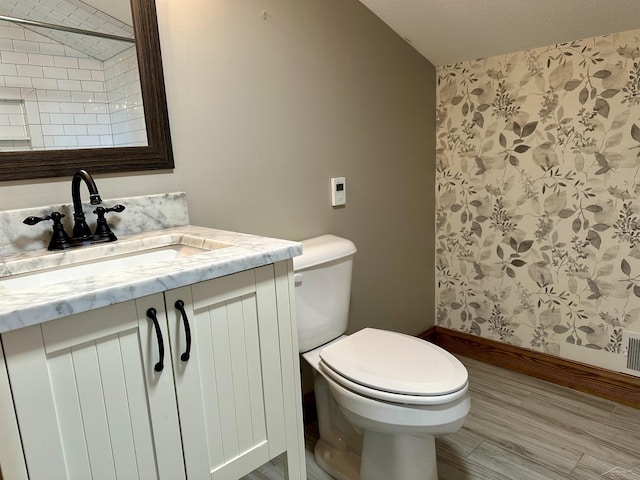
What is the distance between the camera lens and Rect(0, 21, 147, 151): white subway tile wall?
114 cm

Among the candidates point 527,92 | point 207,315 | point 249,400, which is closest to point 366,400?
point 249,400

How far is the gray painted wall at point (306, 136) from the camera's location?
4.67 ft

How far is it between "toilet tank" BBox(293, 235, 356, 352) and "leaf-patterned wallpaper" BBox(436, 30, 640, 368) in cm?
91

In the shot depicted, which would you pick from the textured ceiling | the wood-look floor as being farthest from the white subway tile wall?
the wood-look floor

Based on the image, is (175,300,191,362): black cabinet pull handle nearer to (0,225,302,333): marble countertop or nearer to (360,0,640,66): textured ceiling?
(0,225,302,333): marble countertop

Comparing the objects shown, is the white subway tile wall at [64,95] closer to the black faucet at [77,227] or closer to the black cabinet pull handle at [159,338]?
the black faucet at [77,227]

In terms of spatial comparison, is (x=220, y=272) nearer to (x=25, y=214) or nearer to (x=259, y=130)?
(x=25, y=214)

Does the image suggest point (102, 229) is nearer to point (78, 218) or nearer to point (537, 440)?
point (78, 218)

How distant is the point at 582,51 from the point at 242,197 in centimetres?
148

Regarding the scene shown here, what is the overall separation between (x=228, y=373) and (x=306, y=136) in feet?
3.37

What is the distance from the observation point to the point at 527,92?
1.98m

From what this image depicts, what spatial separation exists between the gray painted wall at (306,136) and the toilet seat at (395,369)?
51 cm

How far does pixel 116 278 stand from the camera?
2.79ft

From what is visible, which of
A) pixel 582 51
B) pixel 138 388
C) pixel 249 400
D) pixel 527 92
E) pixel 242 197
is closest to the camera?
pixel 138 388
